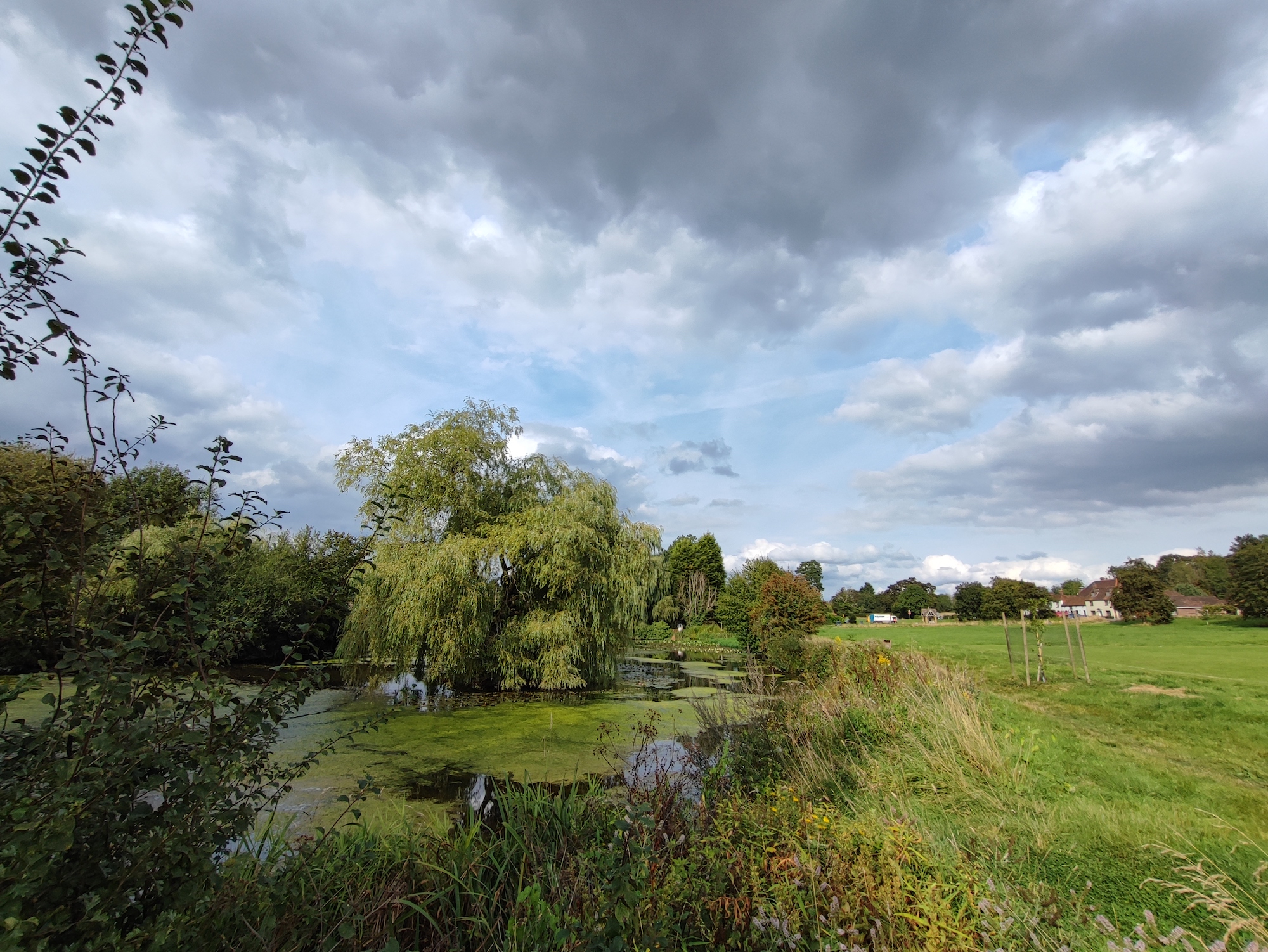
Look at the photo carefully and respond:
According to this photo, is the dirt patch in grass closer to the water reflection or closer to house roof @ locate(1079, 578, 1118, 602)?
the water reflection

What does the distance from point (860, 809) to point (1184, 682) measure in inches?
459

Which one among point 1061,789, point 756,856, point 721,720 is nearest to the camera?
point 756,856

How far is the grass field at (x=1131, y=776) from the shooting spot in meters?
3.87

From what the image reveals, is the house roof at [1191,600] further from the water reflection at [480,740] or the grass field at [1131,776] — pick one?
the water reflection at [480,740]

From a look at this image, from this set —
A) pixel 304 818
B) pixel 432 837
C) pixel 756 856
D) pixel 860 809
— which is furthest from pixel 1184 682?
pixel 304 818

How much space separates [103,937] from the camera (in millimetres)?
1627

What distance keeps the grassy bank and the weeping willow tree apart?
7710 millimetres

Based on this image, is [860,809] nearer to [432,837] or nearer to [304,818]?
[432,837]

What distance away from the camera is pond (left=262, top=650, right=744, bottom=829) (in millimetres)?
7066

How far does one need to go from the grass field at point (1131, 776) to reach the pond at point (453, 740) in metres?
4.09

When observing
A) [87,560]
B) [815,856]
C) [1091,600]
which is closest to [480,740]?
[815,856]

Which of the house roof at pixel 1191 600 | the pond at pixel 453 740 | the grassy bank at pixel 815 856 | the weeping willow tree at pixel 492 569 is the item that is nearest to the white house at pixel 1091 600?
the house roof at pixel 1191 600

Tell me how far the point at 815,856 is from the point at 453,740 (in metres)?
7.93

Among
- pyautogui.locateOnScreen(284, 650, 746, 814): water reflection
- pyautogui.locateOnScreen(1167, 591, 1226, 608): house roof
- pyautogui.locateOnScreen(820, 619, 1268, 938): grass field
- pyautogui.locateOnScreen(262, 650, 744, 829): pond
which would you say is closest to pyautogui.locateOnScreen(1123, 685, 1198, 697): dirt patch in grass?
pyautogui.locateOnScreen(820, 619, 1268, 938): grass field
